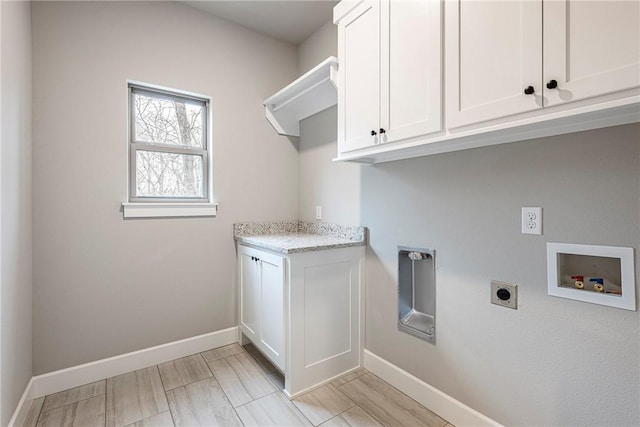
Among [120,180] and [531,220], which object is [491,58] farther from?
[120,180]

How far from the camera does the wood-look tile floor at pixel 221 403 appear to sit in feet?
5.32

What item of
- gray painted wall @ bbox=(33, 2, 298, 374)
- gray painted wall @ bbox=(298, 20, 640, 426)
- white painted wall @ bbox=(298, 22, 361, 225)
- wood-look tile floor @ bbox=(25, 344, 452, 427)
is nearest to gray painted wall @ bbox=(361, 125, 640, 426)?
gray painted wall @ bbox=(298, 20, 640, 426)

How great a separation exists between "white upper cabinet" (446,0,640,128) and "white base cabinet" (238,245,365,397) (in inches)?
45.3

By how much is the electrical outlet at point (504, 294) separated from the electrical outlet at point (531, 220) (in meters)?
0.26

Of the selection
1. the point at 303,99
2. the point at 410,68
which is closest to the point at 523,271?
the point at 410,68

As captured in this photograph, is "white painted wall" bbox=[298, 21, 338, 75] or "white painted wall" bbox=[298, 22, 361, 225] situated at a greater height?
"white painted wall" bbox=[298, 21, 338, 75]

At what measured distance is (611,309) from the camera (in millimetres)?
1105

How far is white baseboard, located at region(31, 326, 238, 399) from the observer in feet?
6.09

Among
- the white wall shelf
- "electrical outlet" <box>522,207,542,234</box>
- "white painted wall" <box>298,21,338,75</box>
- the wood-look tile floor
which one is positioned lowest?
the wood-look tile floor

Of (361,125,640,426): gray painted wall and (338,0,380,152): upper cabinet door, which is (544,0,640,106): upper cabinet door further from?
(338,0,380,152): upper cabinet door

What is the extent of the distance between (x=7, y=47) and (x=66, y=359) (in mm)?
1829

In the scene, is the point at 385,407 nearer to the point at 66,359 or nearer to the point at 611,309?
the point at 611,309

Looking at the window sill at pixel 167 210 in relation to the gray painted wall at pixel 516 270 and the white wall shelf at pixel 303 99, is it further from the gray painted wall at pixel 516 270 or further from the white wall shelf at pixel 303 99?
the gray painted wall at pixel 516 270

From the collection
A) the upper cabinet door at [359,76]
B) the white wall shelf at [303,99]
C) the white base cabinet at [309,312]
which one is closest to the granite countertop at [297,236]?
the white base cabinet at [309,312]
